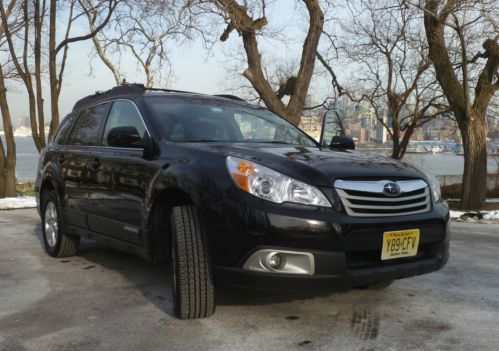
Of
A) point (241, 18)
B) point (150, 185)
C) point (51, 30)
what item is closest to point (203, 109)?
point (150, 185)

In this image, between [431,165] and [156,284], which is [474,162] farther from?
[431,165]

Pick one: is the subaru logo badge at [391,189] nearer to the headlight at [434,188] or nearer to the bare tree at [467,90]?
the headlight at [434,188]

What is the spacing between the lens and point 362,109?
28578 mm

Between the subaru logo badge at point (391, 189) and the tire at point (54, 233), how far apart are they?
349 centimetres

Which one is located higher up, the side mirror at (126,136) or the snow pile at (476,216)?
the side mirror at (126,136)

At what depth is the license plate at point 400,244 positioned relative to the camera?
3.35 m

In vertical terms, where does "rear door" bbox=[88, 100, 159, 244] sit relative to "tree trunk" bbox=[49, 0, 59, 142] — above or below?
below

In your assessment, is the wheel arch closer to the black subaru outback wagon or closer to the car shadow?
the black subaru outback wagon

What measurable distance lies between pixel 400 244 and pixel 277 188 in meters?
0.88

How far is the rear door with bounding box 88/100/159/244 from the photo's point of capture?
4.11m

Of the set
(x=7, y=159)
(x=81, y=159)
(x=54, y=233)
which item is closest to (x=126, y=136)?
(x=81, y=159)

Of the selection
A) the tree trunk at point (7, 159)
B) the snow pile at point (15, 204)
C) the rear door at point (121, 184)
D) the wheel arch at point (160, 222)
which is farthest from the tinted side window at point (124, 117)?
the tree trunk at point (7, 159)

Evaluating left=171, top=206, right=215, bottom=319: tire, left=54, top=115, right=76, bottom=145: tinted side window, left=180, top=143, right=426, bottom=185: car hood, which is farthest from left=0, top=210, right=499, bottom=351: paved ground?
left=54, top=115, right=76, bottom=145: tinted side window

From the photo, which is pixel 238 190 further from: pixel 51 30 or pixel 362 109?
pixel 362 109
